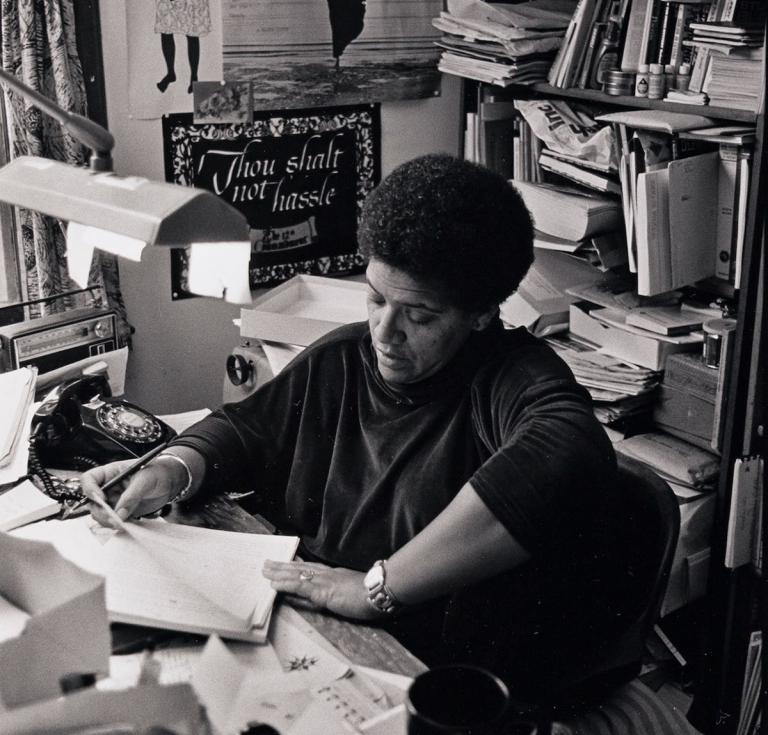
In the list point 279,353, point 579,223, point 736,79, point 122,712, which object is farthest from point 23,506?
point 736,79

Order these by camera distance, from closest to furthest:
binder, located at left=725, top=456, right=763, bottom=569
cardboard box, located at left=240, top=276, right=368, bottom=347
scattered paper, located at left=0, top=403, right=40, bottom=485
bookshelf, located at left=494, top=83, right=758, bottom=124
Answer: scattered paper, located at left=0, top=403, right=40, bottom=485
bookshelf, located at left=494, top=83, right=758, bottom=124
binder, located at left=725, top=456, right=763, bottom=569
cardboard box, located at left=240, top=276, right=368, bottom=347

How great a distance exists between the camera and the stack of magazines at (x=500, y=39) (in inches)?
104

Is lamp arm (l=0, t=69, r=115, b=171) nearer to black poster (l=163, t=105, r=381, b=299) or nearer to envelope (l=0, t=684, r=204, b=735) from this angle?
envelope (l=0, t=684, r=204, b=735)

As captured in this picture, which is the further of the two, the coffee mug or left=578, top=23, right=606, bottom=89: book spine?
left=578, top=23, right=606, bottom=89: book spine

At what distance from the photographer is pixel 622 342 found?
2.51m

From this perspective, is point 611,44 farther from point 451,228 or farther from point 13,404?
point 13,404

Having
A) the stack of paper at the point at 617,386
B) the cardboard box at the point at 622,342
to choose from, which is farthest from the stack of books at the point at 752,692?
the cardboard box at the point at 622,342

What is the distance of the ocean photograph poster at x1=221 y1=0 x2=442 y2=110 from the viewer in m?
2.78

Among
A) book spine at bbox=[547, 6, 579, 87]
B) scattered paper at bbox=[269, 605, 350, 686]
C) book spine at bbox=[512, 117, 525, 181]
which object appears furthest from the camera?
book spine at bbox=[512, 117, 525, 181]

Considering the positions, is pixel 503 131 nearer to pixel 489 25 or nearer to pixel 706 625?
pixel 489 25

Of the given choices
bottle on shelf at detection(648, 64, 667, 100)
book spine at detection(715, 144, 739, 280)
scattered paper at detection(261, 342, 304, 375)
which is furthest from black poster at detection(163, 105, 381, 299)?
book spine at detection(715, 144, 739, 280)

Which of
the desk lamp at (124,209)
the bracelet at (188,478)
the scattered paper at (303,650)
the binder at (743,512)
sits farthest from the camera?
the binder at (743,512)

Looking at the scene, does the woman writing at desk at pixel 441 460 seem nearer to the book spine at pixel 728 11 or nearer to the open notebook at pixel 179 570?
the open notebook at pixel 179 570

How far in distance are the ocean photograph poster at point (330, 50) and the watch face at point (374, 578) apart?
6.04 feet
